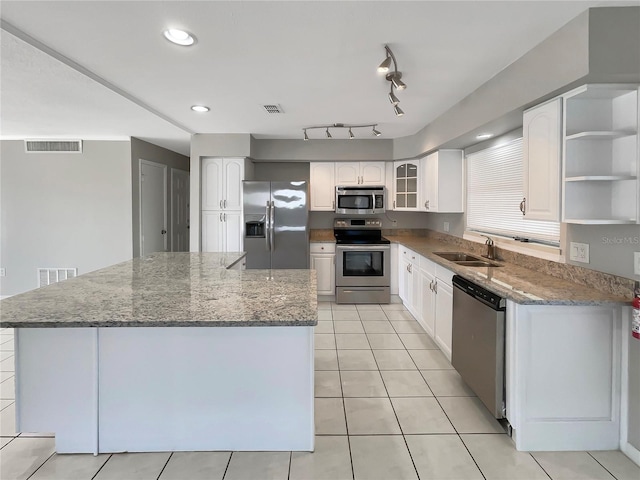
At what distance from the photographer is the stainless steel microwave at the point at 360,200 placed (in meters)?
5.14

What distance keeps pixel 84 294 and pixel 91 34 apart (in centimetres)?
149

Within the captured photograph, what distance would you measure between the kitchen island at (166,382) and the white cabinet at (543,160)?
1535mm

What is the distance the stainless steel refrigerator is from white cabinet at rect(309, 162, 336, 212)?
1.65ft

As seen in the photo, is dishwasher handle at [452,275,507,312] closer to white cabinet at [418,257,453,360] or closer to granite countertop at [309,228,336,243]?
white cabinet at [418,257,453,360]

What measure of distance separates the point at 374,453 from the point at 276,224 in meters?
3.27

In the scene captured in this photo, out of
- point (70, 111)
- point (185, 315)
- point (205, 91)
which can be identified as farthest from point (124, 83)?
point (185, 315)

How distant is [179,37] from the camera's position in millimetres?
2070

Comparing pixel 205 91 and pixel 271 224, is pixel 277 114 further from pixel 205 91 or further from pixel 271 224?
pixel 271 224

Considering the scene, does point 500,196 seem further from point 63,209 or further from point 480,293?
point 63,209

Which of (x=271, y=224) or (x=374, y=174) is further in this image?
(x=374, y=174)

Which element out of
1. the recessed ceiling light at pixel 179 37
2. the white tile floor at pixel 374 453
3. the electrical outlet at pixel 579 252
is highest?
the recessed ceiling light at pixel 179 37

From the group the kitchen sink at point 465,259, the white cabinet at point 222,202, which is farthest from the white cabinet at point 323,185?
the kitchen sink at point 465,259

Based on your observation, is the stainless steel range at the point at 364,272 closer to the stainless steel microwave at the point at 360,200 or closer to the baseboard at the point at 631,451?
the stainless steel microwave at the point at 360,200

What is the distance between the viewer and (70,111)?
370 centimetres
